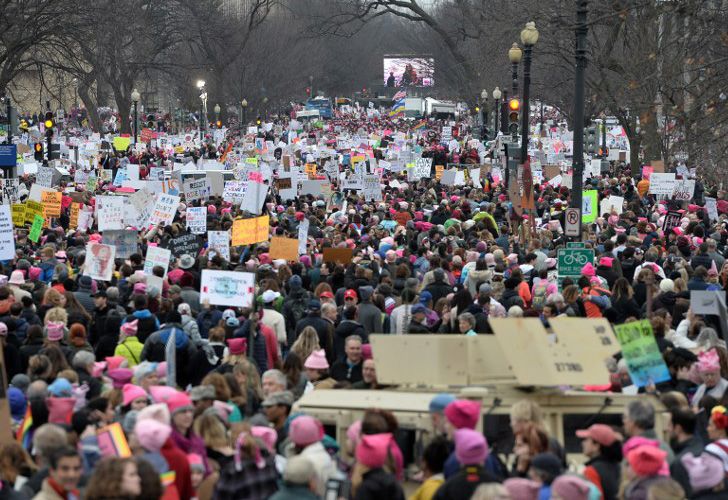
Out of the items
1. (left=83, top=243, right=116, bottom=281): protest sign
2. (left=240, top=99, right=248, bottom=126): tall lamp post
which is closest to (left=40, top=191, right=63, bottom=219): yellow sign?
(left=83, top=243, right=116, bottom=281): protest sign

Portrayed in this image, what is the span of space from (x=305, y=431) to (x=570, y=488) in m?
1.73

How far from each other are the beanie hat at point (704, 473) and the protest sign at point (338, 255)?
1060cm

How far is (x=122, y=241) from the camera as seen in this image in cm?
2064

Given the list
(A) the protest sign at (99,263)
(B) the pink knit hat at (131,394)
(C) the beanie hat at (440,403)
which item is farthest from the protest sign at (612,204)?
(C) the beanie hat at (440,403)

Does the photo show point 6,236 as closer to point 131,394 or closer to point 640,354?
point 131,394

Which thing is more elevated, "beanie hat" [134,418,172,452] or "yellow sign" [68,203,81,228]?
"yellow sign" [68,203,81,228]

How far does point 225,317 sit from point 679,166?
23.0 meters

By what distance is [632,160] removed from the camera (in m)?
42.6

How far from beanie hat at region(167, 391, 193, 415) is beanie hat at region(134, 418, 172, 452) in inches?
29.8

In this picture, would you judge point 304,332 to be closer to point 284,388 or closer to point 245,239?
point 284,388

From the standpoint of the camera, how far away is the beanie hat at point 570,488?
22.6 feet

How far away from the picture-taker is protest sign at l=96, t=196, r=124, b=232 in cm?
2197

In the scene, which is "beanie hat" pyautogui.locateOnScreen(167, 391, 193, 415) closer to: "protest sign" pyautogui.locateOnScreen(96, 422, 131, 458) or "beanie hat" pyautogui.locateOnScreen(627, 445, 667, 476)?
"protest sign" pyautogui.locateOnScreen(96, 422, 131, 458)

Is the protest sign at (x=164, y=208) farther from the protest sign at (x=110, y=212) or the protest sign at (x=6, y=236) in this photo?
the protest sign at (x=6, y=236)
